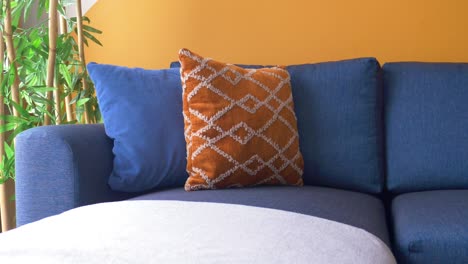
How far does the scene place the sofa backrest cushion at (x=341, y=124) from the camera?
1896 mm

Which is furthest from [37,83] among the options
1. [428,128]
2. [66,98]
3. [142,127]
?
[428,128]

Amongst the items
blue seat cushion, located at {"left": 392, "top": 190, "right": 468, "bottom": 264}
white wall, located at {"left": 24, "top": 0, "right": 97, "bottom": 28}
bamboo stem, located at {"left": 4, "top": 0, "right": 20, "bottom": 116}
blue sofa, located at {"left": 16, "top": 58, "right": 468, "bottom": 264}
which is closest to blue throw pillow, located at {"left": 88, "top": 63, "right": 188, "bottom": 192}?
blue sofa, located at {"left": 16, "top": 58, "right": 468, "bottom": 264}

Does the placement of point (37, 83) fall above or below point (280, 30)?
below

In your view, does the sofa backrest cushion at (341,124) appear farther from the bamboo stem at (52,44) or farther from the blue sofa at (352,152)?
the bamboo stem at (52,44)

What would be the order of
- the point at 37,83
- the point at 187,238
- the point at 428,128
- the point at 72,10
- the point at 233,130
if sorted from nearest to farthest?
the point at 187,238
the point at 233,130
the point at 428,128
the point at 37,83
the point at 72,10

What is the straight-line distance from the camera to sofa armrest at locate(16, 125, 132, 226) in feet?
5.23

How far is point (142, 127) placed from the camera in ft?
5.83

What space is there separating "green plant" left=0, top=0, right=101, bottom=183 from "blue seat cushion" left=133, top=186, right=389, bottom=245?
77cm

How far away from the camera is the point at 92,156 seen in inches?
66.5

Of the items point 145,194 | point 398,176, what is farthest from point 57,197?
point 398,176

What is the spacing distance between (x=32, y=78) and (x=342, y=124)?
123cm

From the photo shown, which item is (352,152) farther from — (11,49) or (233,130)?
(11,49)

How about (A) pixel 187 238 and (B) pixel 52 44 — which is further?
A: (B) pixel 52 44

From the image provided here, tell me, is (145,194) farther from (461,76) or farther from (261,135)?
(461,76)
